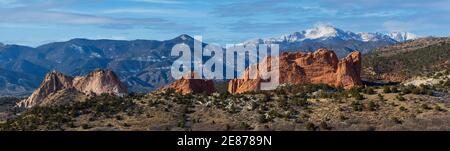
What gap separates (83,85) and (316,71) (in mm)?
75489

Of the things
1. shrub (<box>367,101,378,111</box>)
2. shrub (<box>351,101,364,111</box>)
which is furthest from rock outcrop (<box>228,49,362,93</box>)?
shrub (<box>367,101,378,111</box>)

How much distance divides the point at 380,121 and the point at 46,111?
1676 inches

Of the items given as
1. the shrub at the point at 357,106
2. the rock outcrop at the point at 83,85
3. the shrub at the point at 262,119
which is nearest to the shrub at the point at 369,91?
the shrub at the point at 357,106

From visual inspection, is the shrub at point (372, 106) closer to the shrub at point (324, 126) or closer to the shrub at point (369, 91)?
the shrub at point (324, 126)

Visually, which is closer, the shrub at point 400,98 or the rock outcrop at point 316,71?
the shrub at point 400,98

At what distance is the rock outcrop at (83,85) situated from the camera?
175m

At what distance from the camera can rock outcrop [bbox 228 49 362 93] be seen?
126 m

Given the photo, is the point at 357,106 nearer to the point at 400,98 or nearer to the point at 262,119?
the point at 400,98

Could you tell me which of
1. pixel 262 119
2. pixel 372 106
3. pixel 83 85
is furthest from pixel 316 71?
pixel 83 85

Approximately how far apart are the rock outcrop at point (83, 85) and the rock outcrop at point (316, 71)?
1841 inches

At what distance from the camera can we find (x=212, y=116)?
79125 mm

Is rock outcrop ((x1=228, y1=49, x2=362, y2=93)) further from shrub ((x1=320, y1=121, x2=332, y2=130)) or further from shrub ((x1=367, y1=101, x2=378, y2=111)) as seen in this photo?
shrub ((x1=320, y1=121, x2=332, y2=130))

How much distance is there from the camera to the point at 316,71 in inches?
5059
